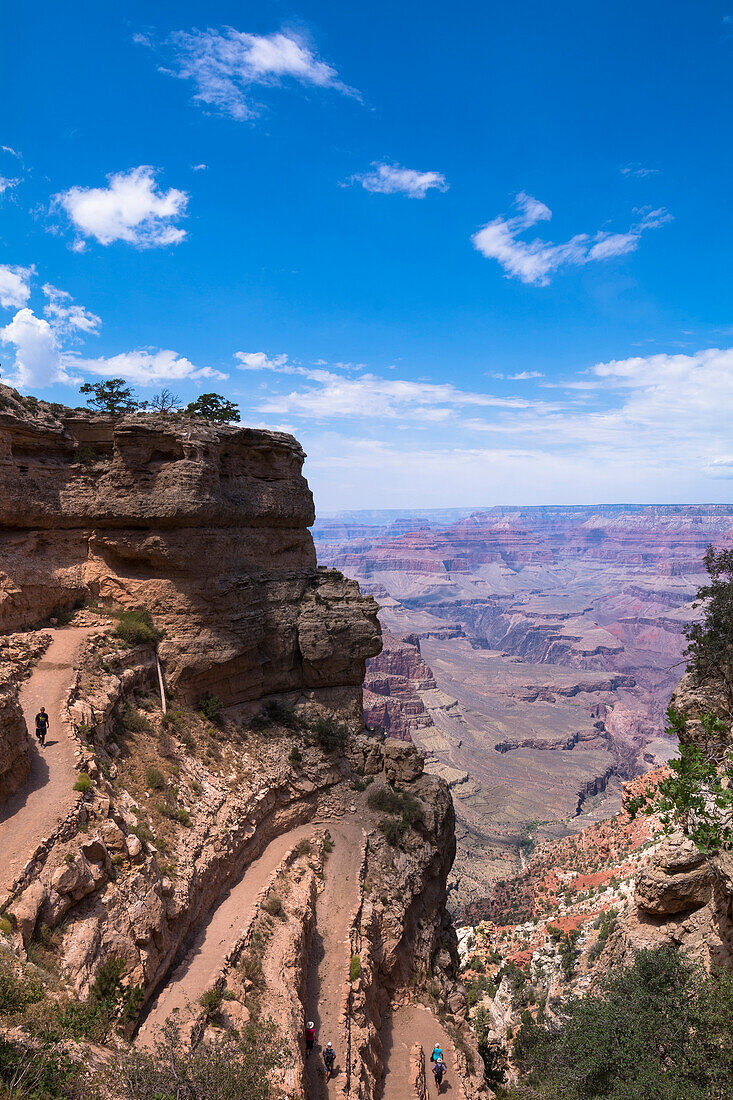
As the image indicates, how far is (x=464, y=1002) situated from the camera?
2477 cm

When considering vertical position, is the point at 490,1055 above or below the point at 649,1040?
below

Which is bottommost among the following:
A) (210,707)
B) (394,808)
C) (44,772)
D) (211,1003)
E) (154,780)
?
(394,808)

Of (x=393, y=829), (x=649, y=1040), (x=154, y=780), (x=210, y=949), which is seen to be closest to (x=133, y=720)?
(x=154, y=780)

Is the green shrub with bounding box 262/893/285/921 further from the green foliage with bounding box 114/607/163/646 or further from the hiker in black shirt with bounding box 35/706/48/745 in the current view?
the green foliage with bounding box 114/607/163/646

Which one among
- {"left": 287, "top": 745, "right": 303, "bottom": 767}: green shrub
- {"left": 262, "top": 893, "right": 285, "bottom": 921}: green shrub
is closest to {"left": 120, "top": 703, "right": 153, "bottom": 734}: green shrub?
{"left": 262, "top": 893, "right": 285, "bottom": 921}: green shrub

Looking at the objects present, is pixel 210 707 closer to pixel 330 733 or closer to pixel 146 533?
pixel 330 733

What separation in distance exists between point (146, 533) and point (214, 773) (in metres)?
11.2

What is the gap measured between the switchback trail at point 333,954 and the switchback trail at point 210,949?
8.73 ft

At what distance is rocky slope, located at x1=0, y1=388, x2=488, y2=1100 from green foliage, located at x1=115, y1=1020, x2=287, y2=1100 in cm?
65

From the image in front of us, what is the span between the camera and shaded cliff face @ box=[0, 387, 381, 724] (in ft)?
79.6

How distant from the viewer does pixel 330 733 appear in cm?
3055

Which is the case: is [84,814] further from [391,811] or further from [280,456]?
[280,456]

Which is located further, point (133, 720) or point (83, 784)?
point (133, 720)

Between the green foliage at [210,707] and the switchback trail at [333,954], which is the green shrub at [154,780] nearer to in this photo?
the green foliage at [210,707]
